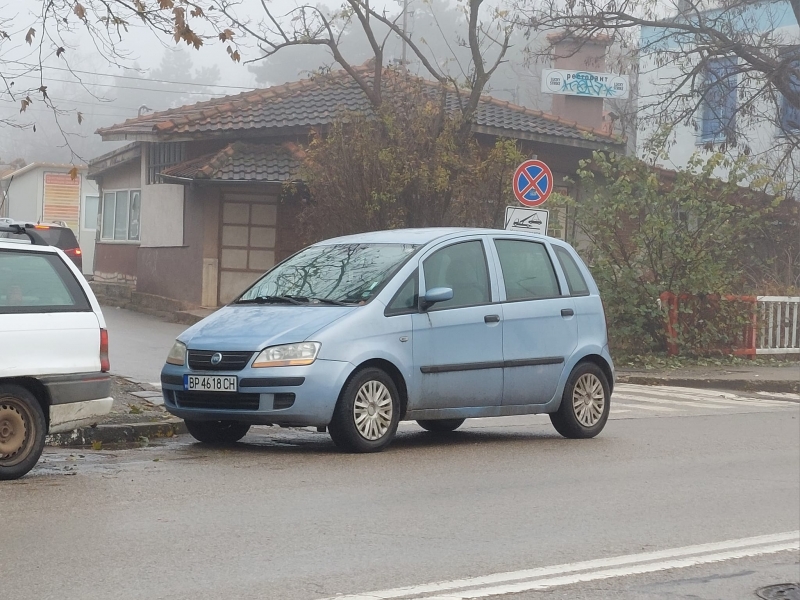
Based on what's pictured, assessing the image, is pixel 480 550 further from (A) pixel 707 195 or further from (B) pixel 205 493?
(A) pixel 707 195

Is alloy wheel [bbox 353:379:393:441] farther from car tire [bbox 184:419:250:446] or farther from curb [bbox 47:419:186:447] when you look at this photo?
curb [bbox 47:419:186:447]

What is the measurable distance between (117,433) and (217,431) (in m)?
0.84

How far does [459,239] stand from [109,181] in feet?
→ 89.3

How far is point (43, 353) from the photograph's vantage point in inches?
328

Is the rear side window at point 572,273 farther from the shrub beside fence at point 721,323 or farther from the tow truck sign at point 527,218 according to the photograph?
the shrub beside fence at point 721,323

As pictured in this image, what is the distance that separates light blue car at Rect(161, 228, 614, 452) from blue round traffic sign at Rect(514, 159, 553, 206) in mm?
6790

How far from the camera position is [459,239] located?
10672 mm

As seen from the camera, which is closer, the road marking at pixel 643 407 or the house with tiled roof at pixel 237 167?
the road marking at pixel 643 407

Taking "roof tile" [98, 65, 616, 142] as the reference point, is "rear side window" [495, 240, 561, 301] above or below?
below

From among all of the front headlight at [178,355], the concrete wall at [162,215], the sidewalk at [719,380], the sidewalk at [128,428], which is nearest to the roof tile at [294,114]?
the concrete wall at [162,215]

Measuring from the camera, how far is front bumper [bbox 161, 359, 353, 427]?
30.3 feet

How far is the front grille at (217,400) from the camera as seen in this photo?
934 cm

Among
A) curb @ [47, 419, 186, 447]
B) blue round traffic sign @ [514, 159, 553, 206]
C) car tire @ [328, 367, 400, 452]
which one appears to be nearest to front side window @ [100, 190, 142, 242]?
blue round traffic sign @ [514, 159, 553, 206]

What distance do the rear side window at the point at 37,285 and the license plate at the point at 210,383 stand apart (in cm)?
113
